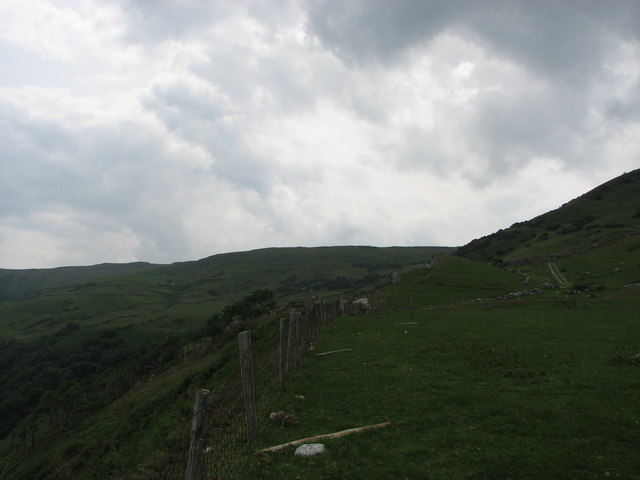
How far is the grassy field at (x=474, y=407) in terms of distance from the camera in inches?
329

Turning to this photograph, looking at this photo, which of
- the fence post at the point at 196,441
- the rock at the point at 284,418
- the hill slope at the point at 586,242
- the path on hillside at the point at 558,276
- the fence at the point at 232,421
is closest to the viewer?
the fence post at the point at 196,441

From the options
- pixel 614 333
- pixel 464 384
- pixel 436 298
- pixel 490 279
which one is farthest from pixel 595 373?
pixel 490 279

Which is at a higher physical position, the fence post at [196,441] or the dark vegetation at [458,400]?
the fence post at [196,441]

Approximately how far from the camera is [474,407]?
39.1 feet

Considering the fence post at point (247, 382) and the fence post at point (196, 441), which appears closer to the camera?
the fence post at point (196, 441)

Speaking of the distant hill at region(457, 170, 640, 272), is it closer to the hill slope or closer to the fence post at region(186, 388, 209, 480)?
the hill slope

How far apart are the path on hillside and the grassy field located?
40965 mm

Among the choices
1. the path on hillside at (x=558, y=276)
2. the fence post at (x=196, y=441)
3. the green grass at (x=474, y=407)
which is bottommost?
the green grass at (x=474, y=407)

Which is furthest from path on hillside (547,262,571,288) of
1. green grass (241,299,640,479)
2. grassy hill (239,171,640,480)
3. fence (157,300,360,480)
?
fence (157,300,360,480)

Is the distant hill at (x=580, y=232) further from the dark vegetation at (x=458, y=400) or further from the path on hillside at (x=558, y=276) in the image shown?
the dark vegetation at (x=458, y=400)

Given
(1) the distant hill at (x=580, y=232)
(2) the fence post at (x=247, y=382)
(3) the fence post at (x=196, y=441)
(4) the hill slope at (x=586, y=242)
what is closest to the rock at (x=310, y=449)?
(2) the fence post at (x=247, y=382)

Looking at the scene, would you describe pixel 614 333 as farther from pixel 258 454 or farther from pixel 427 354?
pixel 258 454

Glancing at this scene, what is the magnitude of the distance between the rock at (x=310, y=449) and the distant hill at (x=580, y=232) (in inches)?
3137

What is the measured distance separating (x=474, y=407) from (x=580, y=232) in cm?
12444
